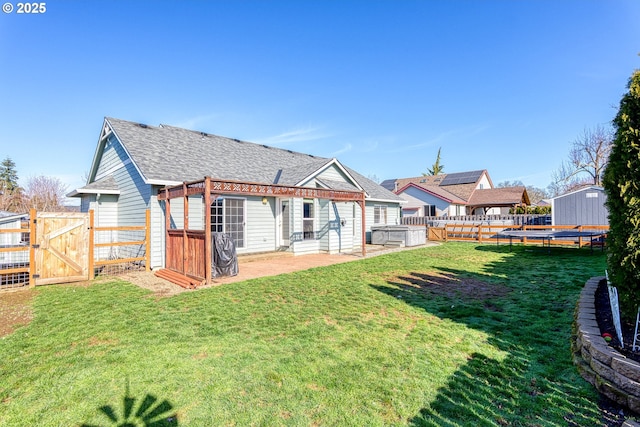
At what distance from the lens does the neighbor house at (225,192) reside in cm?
983

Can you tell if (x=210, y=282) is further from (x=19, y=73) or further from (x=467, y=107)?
(x=467, y=107)

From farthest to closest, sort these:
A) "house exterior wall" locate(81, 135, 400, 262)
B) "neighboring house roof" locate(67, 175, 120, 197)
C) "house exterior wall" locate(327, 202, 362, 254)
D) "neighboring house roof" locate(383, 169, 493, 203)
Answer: "neighboring house roof" locate(383, 169, 493, 203) → "house exterior wall" locate(327, 202, 362, 254) → "neighboring house roof" locate(67, 175, 120, 197) → "house exterior wall" locate(81, 135, 400, 262)

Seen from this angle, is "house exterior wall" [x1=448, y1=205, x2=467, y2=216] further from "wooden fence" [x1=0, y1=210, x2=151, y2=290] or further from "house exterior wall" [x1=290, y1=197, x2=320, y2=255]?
"wooden fence" [x1=0, y1=210, x2=151, y2=290]

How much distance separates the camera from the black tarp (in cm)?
842

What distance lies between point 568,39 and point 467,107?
29.2 ft

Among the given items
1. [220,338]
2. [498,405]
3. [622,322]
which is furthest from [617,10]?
[220,338]

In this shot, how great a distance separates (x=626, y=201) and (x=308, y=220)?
10414 millimetres

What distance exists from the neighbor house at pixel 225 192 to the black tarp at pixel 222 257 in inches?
32.0

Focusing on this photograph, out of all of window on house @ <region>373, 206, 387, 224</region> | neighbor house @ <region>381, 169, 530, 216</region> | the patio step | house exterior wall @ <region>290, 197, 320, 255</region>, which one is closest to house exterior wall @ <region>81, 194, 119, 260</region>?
the patio step

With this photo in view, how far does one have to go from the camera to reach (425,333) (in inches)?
169

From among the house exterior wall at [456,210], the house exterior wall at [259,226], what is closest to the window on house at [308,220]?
the house exterior wall at [259,226]

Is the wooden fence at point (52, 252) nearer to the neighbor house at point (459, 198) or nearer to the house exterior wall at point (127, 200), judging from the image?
the house exterior wall at point (127, 200)

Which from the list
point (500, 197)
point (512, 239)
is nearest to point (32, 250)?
point (512, 239)

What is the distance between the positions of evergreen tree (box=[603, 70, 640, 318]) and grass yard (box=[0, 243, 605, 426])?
101 cm
